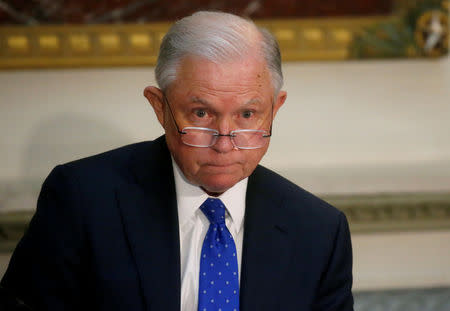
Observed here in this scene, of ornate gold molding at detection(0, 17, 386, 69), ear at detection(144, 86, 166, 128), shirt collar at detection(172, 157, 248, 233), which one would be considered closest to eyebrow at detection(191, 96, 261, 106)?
ear at detection(144, 86, 166, 128)

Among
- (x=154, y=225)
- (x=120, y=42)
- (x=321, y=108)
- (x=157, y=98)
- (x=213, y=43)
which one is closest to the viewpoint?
(x=213, y=43)

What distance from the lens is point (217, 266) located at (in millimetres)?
1749

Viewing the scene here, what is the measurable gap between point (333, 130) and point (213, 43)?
4.62ft

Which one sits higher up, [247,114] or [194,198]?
[247,114]

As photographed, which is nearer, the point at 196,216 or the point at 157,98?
the point at 157,98

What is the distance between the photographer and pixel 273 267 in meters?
1.80

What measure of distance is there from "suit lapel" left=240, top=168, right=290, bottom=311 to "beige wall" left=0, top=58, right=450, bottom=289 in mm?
894

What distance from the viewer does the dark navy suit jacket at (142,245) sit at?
5.58 ft

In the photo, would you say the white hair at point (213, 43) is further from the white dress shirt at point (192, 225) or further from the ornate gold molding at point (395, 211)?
the ornate gold molding at point (395, 211)

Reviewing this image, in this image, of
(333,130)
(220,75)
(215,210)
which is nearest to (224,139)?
(220,75)

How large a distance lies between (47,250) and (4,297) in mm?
155

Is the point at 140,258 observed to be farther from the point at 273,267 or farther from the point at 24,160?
the point at 24,160

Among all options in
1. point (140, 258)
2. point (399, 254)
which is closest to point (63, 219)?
point (140, 258)

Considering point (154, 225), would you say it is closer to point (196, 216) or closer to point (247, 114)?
point (196, 216)
